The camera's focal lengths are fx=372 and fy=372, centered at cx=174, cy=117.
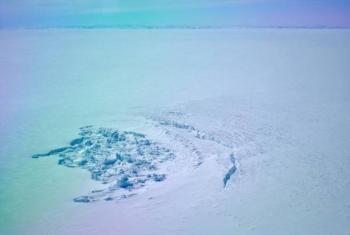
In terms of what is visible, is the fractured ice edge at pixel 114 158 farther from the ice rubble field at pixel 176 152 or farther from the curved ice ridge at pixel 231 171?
the curved ice ridge at pixel 231 171

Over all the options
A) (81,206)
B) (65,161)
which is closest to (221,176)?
(81,206)

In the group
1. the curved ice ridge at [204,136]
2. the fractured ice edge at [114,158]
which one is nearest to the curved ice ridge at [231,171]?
the curved ice ridge at [204,136]

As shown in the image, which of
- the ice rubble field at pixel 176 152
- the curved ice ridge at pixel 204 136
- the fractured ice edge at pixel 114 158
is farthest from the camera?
the curved ice ridge at pixel 204 136

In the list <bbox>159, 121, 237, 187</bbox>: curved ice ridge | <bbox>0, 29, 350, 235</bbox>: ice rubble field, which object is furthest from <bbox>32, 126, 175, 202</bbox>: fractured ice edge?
<bbox>159, 121, 237, 187</bbox>: curved ice ridge

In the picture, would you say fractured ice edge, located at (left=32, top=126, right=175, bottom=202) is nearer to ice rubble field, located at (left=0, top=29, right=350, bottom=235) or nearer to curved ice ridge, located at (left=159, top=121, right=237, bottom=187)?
ice rubble field, located at (left=0, top=29, right=350, bottom=235)

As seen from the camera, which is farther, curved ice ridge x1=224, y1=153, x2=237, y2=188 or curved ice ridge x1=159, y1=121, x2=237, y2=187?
curved ice ridge x1=159, y1=121, x2=237, y2=187
